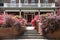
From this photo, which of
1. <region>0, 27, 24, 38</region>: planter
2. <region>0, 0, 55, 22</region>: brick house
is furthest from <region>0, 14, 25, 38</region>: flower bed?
<region>0, 0, 55, 22</region>: brick house

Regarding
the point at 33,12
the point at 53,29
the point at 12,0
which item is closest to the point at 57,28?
the point at 53,29

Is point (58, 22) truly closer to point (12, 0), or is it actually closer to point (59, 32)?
point (59, 32)

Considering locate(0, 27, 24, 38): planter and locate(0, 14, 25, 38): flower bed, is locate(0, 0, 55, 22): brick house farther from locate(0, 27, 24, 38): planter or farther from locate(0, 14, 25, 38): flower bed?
locate(0, 27, 24, 38): planter

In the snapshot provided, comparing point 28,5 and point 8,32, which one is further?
point 28,5

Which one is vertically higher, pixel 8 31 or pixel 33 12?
pixel 8 31

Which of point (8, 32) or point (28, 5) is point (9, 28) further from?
point (28, 5)

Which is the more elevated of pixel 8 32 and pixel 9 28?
pixel 9 28

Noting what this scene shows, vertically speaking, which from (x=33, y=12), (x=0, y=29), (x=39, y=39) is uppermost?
(x=0, y=29)

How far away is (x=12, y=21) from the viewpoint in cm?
1096

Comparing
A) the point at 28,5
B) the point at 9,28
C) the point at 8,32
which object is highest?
the point at 9,28

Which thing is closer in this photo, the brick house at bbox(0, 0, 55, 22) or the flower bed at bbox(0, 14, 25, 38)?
the flower bed at bbox(0, 14, 25, 38)

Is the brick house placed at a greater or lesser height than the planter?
lesser

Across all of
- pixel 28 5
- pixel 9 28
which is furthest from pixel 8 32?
pixel 28 5

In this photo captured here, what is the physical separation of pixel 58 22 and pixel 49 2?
39926mm
